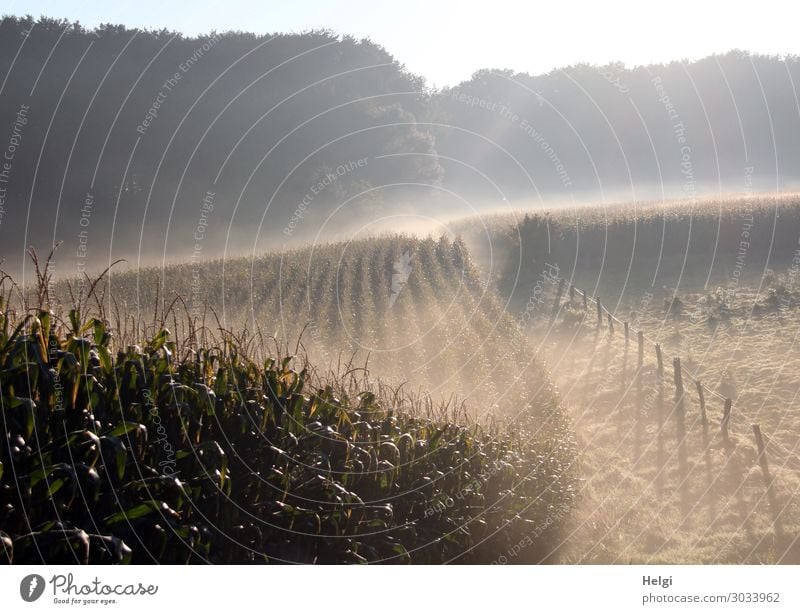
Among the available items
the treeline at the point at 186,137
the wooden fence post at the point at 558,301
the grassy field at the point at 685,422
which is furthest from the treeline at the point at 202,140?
the grassy field at the point at 685,422

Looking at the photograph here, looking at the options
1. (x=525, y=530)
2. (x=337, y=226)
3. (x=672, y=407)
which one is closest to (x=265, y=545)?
(x=525, y=530)

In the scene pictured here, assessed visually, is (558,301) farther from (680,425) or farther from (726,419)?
(726,419)

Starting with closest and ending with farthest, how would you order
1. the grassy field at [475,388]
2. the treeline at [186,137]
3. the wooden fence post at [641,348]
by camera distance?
the grassy field at [475,388] < the wooden fence post at [641,348] < the treeline at [186,137]

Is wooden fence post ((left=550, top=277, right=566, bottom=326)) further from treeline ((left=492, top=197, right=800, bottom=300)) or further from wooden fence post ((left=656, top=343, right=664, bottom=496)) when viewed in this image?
wooden fence post ((left=656, top=343, right=664, bottom=496))

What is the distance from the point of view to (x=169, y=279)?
899 inches

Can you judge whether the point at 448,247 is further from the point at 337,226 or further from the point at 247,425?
the point at 247,425

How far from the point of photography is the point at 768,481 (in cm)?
1531

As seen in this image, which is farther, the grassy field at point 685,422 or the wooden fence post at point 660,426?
the wooden fence post at point 660,426

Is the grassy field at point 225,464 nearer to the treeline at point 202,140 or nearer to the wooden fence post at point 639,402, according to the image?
the wooden fence post at point 639,402

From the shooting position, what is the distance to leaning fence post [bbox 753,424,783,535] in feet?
45.0

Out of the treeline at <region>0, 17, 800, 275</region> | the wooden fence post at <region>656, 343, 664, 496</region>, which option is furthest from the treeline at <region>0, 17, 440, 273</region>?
the wooden fence post at <region>656, 343, 664, 496</region>
